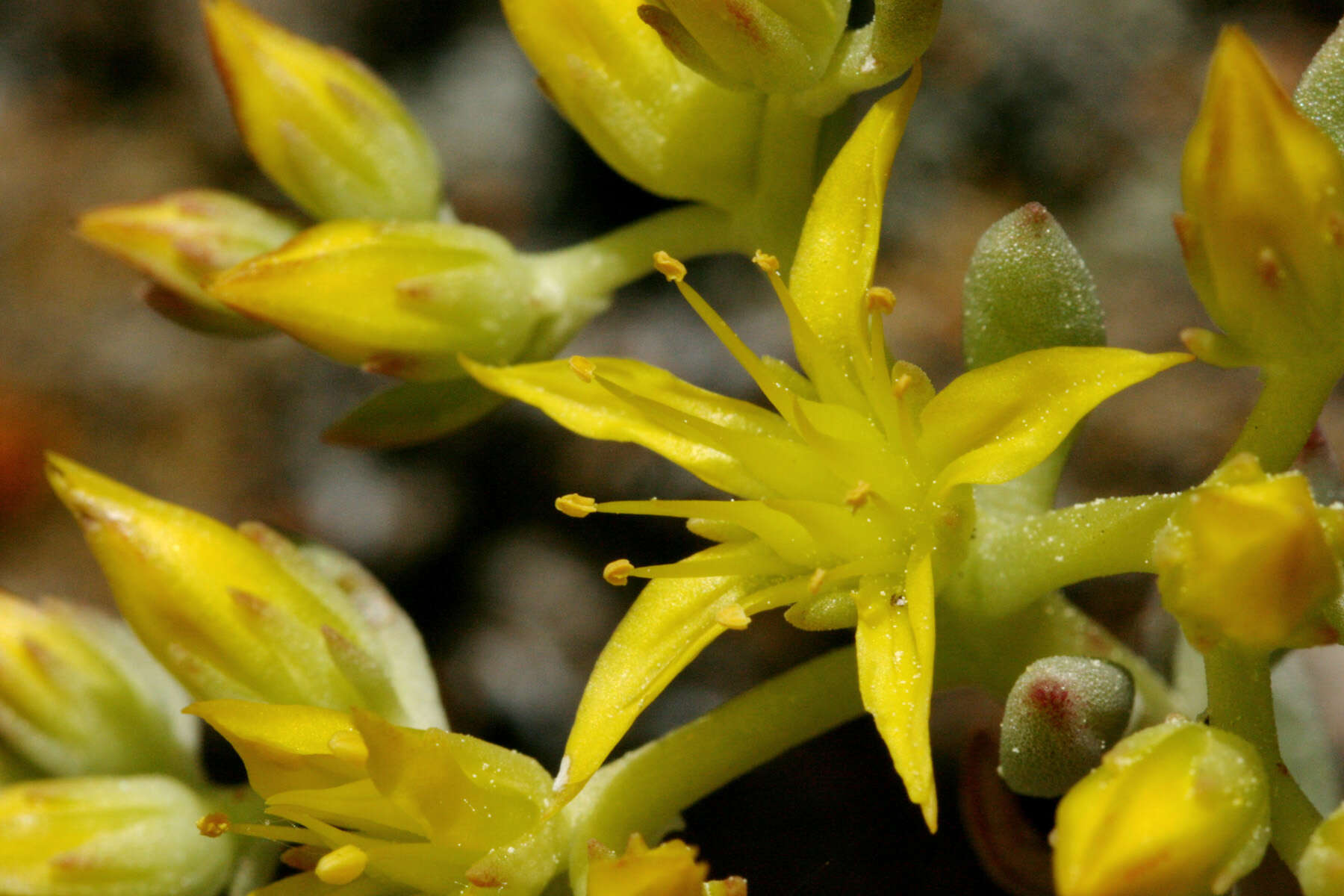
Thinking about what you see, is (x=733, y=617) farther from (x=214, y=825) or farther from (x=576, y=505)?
(x=214, y=825)

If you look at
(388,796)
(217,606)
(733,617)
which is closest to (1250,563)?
(733,617)

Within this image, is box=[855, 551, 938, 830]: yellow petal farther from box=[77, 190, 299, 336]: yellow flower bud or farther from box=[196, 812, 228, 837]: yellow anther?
box=[77, 190, 299, 336]: yellow flower bud

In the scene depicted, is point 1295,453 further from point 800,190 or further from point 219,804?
point 219,804

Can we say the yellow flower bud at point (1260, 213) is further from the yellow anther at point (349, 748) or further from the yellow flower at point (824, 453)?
the yellow anther at point (349, 748)

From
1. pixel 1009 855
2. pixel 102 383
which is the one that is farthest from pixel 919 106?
pixel 102 383

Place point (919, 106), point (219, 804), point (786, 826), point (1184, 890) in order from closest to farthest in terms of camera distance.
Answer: point (1184, 890)
point (219, 804)
point (786, 826)
point (919, 106)
